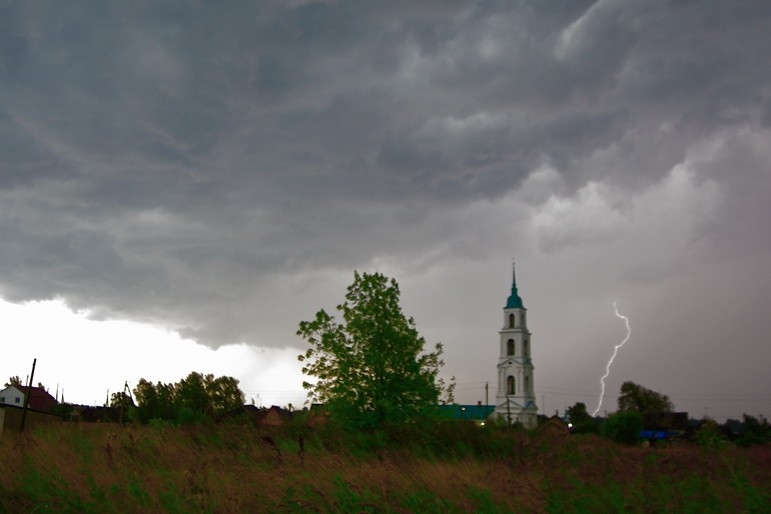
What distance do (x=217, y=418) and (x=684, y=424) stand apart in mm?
85226

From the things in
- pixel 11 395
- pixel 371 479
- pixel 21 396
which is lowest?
pixel 371 479

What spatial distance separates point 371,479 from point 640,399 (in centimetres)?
10535

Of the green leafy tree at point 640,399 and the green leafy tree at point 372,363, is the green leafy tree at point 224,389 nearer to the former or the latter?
the green leafy tree at point 372,363

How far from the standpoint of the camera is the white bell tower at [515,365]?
4956 inches

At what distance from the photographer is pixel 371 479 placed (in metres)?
11.1

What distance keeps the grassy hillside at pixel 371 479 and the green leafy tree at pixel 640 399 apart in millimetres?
98285

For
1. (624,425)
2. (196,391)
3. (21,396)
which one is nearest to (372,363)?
(624,425)

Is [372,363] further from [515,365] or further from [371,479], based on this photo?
[515,365]

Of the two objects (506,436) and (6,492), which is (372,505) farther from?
(506,436)

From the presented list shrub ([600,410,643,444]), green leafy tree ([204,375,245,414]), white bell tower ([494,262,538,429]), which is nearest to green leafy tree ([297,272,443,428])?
shrub ([600,410,643,444])

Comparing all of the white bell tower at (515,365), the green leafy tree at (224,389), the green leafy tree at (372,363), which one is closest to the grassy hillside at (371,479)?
the green leafy tree at (372,363)

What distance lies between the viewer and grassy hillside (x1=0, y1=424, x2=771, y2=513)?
10180mm

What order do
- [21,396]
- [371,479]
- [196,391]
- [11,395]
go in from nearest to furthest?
[371,479] < [196,391] < [21,396] < [11,395]

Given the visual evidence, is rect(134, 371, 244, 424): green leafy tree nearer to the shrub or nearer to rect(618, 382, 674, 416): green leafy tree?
the shrub
